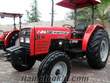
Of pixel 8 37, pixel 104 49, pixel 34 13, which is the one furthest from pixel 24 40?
pixel 34 13

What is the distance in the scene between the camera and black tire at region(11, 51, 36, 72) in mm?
6738

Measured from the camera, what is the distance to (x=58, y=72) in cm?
643

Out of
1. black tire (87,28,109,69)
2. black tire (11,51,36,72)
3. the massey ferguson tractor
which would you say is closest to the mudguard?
the massey ferguson tractor

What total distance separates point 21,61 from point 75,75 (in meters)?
1.58

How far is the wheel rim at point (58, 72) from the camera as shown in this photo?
6273mm

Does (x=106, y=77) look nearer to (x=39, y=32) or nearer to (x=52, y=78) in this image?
(x=52, y=78)

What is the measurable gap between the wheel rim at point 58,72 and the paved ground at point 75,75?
431mm

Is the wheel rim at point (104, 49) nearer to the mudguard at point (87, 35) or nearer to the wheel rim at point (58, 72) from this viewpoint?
the mudguard at point (87, 35)

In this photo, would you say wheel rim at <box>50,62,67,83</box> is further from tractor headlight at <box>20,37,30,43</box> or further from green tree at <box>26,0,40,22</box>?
green tree at <box>26,0,40,22</box>

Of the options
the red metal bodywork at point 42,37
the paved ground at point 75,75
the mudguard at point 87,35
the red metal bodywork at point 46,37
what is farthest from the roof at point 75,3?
the paved ground at point 75,75

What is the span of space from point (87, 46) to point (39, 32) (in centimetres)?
171

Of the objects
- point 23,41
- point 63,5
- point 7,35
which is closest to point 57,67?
point 23,41

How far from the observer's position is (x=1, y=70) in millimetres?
8250

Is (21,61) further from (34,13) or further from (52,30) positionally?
(34,13)
